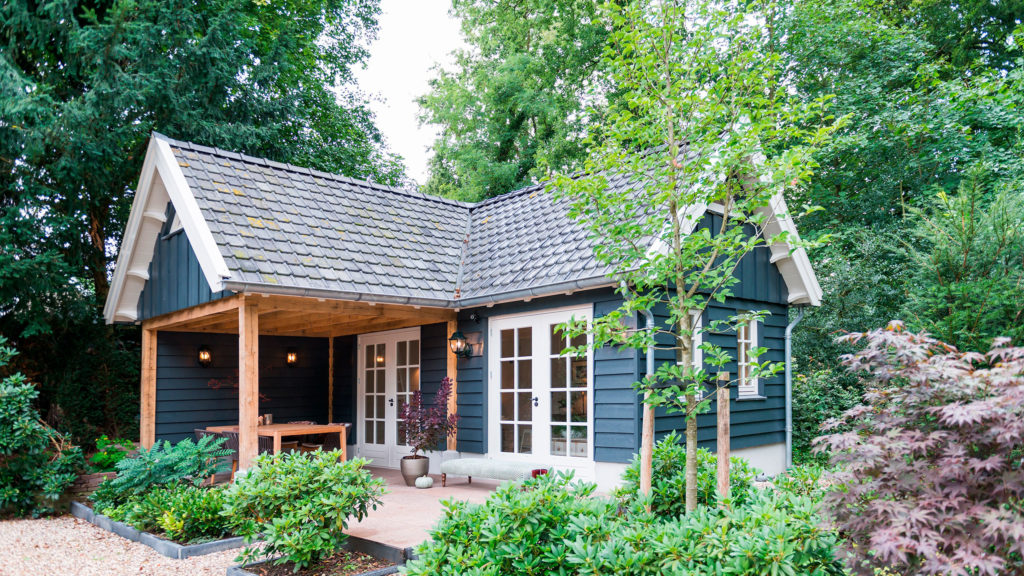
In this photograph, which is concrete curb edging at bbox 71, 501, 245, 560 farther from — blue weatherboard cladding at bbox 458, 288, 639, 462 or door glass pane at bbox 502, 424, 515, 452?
blue weatherboard cladding at bbox 458, 288, 639, 462

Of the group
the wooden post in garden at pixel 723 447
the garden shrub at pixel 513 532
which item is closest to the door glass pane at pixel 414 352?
the garden shrub at pixel 513 532

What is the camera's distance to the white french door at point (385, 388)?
1012 centimetres

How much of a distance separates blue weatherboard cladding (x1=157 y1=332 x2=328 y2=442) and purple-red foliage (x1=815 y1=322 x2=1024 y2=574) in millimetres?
9170

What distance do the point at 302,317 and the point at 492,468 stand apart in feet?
11.3

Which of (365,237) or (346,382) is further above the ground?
(365,237)

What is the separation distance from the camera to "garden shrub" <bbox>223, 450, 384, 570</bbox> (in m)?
4.82

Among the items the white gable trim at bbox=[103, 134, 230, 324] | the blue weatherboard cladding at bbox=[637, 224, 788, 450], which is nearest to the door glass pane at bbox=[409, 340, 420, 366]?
the white gable trim at bbox=[103, 134, 230, 324]

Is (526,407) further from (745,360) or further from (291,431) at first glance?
(745,360)

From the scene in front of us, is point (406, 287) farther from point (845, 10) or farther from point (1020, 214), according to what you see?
point (845, 10)

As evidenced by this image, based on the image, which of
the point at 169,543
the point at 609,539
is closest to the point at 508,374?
the point at 169,543

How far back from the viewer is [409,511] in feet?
22.1

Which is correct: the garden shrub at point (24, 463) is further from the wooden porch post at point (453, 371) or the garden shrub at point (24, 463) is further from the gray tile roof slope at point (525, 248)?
the gray tile roof slope at point (525, 248)

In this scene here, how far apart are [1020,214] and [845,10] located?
760cm

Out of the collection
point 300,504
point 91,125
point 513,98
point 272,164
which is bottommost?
point 300,504
